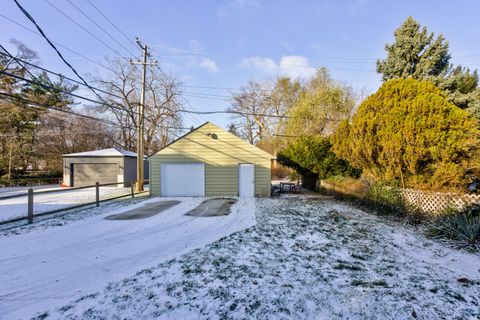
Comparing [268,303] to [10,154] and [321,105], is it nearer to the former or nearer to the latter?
[321,105]

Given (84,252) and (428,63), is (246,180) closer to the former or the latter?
(84,252)

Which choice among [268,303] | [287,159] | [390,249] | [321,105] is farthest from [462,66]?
[268,303]

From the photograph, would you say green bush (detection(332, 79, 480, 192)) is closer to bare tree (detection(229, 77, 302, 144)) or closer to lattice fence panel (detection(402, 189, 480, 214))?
lattice fence panel (detection(402, 189, 480, 214))

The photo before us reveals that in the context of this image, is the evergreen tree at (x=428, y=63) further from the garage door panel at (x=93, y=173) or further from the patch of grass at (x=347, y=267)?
the garage door panel at (x=93, y=173)

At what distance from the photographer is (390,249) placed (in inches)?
163

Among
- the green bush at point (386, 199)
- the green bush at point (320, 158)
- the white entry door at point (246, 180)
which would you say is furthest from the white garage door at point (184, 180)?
the green bush at point (386, 199)

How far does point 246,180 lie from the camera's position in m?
11.2

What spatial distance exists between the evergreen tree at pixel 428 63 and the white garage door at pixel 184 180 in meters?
13.2

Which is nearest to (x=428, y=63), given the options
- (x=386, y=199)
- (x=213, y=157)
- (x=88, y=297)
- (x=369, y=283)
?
(x=386, y=199)

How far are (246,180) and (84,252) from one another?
25.9 ft

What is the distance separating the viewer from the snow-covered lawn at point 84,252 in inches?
108

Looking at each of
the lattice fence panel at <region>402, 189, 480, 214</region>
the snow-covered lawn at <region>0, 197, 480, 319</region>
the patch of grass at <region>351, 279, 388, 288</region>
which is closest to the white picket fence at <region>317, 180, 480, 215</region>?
the lattice fence panel at <region>402, 189, 480, 214</region>

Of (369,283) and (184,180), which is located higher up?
(184,180)

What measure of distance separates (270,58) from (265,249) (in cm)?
1524
